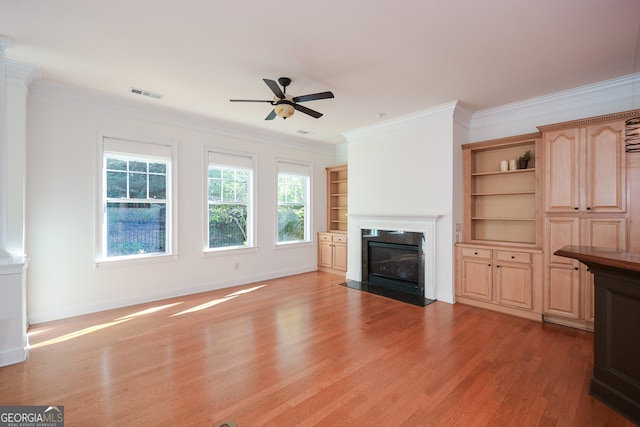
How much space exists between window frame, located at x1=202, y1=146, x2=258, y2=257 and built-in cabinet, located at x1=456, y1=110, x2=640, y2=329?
3.55 metres

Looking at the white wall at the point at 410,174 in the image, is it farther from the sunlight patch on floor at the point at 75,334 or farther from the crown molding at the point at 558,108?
the sunlight patch on floor at the point at 75,334

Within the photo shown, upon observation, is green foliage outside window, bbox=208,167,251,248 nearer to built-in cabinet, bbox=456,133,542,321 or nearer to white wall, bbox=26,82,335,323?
white wall, bbox=26,82,335,323

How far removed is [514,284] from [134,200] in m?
5.35

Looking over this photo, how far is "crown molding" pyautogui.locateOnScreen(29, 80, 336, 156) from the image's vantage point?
11.9 ft

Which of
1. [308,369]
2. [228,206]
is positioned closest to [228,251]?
[228,206]

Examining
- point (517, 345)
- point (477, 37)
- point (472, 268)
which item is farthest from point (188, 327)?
point (477, 37)

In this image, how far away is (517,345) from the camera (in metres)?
3.03

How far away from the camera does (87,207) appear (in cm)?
392

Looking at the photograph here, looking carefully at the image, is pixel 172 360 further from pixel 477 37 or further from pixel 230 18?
pixel 477 37

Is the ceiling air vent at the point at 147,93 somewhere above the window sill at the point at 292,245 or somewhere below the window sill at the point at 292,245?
above

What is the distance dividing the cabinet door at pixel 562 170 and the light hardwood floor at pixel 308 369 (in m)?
1.47

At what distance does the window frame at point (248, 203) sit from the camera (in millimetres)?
5004

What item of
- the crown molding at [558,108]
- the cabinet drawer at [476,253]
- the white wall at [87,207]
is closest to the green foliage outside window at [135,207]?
the white wall at [87,207]

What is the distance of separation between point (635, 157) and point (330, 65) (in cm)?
331
